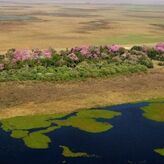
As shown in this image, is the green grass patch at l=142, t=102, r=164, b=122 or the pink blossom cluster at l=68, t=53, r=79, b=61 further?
the pink blossom cluster at l=68, t=53, r=79, b=61

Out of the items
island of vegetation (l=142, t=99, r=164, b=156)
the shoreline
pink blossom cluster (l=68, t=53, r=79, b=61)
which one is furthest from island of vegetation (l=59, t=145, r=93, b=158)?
pink blossom cluster (l=68, t=53, r=79, b=61)

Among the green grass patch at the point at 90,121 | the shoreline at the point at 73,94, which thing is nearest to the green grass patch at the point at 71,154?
the green grass patch at the point at 90,121

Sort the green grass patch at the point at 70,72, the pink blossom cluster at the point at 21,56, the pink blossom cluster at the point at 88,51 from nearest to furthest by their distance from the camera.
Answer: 1. the green grass patch at the point at 70,72
2. the pink blossom cluster at the point at 21,56
3. the pink blossom cluster at the point at 88,51

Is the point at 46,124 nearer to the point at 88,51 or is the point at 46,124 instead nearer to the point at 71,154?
the point at 71,154

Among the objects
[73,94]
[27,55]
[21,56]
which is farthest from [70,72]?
[21,56]

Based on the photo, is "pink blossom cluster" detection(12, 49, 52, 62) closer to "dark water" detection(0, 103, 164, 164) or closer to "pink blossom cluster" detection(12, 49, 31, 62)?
"pink blossom cluster" detection(12, 49, 31, 62)

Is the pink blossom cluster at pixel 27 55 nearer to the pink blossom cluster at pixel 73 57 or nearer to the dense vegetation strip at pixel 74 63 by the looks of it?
the dense vegetation strip at pixel 74 63

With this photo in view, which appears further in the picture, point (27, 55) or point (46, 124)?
point (27, 55)
